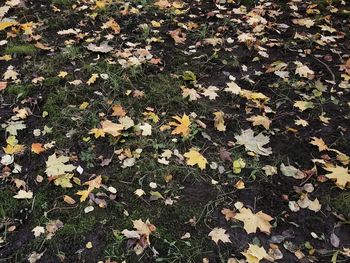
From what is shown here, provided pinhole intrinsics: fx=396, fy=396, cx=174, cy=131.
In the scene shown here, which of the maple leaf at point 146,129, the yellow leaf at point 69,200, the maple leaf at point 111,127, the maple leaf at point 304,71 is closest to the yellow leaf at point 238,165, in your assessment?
the maple leaf at point 146,129

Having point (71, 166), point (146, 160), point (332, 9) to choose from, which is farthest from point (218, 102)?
point (332, 9)

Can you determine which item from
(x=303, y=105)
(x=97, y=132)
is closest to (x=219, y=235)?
(x=97, y=132)

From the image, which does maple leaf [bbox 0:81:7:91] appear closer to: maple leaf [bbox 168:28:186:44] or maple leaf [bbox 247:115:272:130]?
maple leaf [bbox 168:28:186:44]

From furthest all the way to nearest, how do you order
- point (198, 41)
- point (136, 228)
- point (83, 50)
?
point (198, 41)
point (83, 50)
point (136, 228)

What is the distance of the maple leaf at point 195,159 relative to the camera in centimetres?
345

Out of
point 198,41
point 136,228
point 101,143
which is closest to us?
point 136,228

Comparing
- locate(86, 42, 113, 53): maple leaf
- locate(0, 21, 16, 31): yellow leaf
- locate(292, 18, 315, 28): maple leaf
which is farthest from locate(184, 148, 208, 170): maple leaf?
locate(0, 21, 16, 31): yellow leaf

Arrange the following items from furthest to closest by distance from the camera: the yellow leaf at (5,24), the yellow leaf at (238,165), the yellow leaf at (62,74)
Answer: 1. the yellow leaf at (5,24)
2. the yellow leaf at (62,74)
3. the yellow leaf at (238,165)

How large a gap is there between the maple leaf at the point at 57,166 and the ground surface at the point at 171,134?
0.5 inches

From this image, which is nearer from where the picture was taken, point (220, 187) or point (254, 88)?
point (220, 187)

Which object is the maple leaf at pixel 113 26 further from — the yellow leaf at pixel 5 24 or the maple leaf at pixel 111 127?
the maple leaf at pixel 111 127

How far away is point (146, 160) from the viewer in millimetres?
3492

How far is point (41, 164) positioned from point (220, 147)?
5.22ft

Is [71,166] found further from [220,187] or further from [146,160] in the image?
[220,187]
